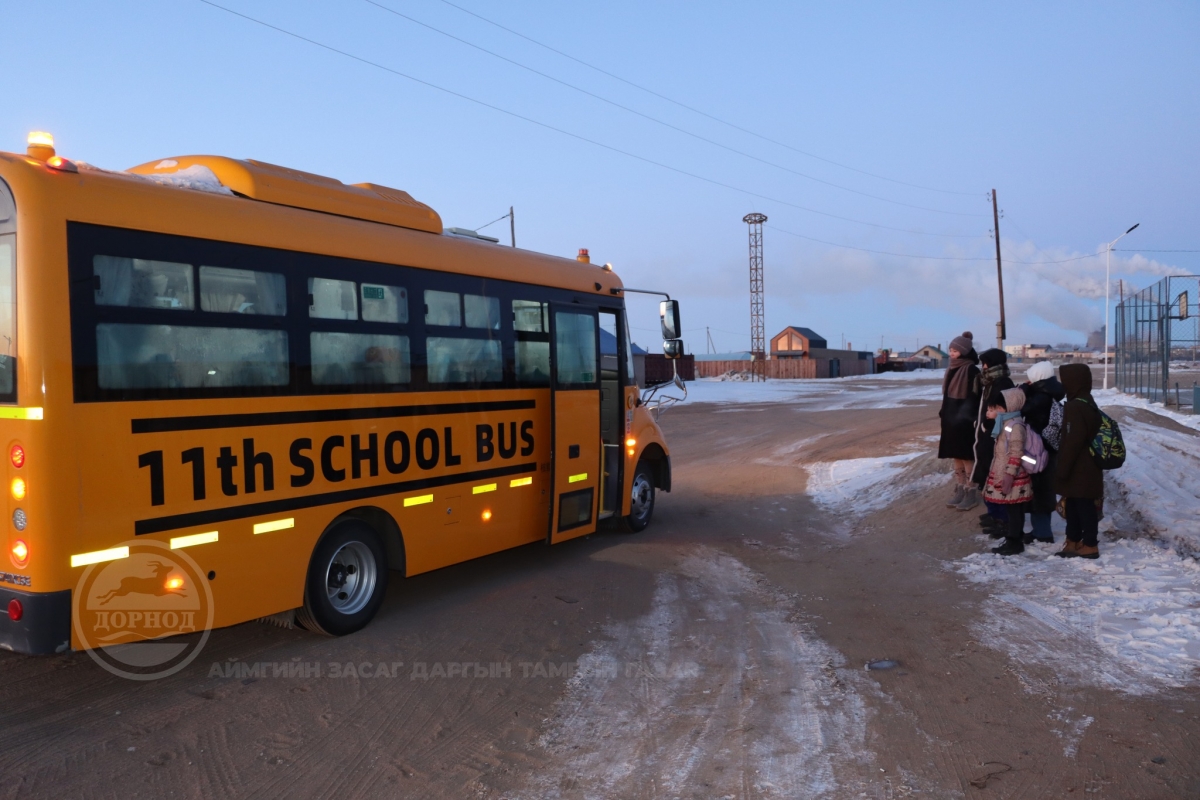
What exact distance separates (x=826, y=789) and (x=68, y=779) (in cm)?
352

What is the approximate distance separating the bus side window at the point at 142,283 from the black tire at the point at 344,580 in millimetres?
1886

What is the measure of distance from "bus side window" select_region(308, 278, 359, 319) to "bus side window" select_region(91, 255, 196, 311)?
89cm

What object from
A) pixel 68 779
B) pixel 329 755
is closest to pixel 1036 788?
pixel 329 755

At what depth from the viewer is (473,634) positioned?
6129 millimetres

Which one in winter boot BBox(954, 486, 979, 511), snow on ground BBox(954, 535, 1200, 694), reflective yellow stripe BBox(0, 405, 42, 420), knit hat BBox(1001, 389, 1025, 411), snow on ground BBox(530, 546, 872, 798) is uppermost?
reflective yellow stripe BBox(0, 405, 42, 420)

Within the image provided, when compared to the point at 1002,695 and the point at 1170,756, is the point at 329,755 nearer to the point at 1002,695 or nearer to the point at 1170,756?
the point at 1002,695

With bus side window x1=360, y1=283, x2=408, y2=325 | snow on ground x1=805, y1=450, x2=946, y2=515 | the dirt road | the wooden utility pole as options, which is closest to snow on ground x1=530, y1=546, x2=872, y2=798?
the dirt road

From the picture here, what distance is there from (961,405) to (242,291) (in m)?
7.71

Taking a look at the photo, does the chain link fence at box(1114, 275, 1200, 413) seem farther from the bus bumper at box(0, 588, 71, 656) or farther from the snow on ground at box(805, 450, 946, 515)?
the bus bumper at box(0, 588, 71, 656)

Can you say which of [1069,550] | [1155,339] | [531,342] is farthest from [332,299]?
[1155,339]

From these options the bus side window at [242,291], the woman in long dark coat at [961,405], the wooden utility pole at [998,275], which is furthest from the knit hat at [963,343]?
the wooden utility pole at [998,275]

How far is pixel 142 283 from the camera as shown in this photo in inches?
190

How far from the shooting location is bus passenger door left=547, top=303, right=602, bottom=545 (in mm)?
8133

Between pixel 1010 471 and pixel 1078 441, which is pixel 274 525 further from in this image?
pixel 1078 441
